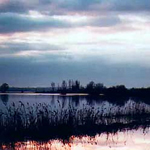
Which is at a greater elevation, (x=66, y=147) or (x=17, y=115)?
(x=17, y=115)

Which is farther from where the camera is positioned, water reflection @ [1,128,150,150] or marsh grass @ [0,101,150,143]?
marsh grass @ [0,101,150,143]

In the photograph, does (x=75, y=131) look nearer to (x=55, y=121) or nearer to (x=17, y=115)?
(x=55, y=121)

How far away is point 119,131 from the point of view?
18453mm

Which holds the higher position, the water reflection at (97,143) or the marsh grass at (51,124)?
the marsh grass at (51,124)

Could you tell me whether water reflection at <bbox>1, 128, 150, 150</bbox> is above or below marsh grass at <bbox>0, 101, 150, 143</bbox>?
below

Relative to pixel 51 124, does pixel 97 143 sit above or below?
below

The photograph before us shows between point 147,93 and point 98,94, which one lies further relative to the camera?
point 98,94

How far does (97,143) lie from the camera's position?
1425 centimetres

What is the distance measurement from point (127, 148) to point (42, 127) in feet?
14.6

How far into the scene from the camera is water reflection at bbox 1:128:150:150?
13.2m

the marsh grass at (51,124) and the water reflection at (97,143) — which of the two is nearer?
the water reflection at (97,143)

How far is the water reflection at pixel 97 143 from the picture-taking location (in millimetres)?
13188

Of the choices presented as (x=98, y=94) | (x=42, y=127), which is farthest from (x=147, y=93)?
(x=42, y=127)

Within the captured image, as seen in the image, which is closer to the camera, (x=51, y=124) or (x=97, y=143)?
(x=97, y=143)
